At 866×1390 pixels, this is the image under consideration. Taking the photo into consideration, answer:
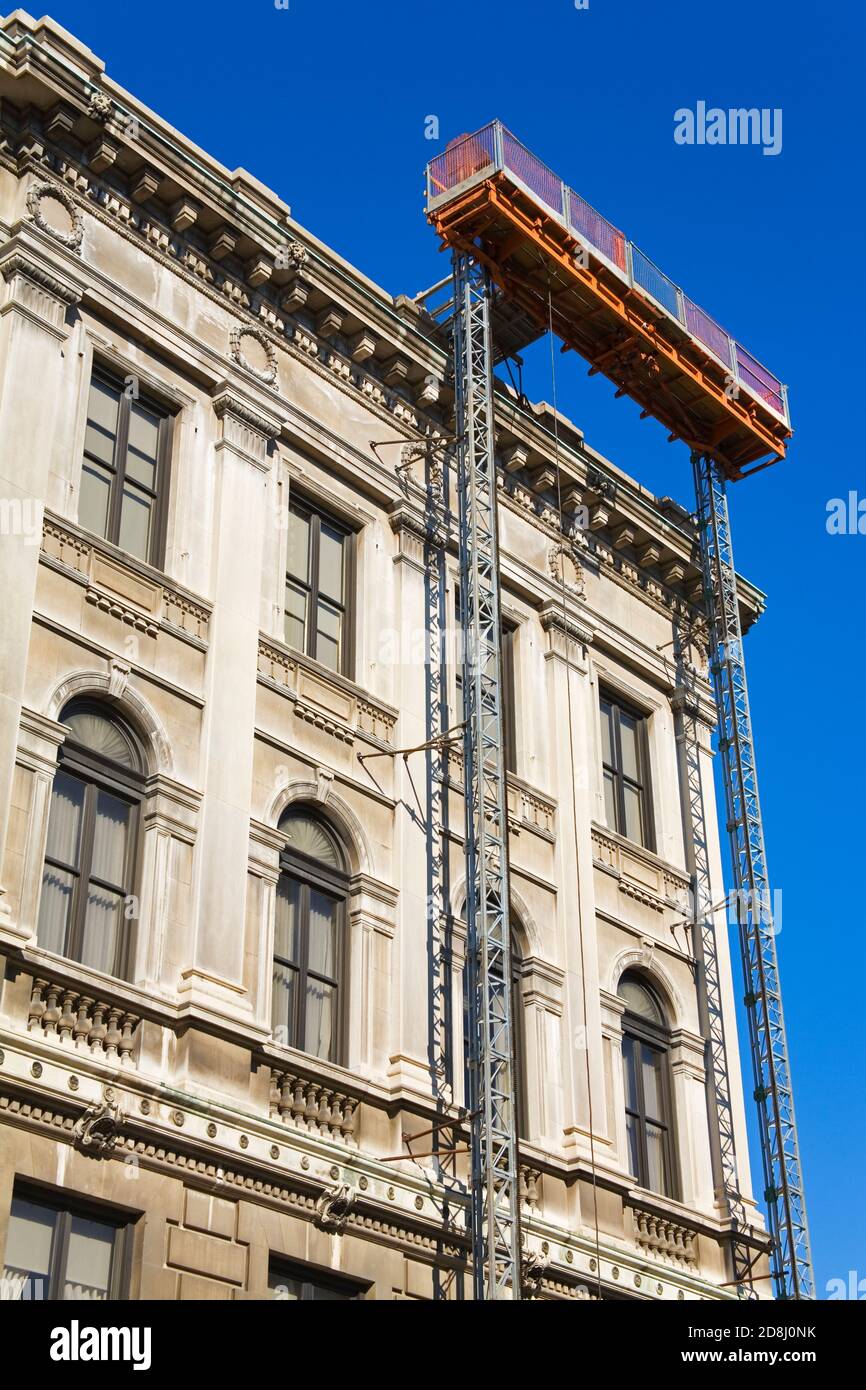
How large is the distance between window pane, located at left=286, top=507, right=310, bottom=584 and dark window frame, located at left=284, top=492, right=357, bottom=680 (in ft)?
0.12

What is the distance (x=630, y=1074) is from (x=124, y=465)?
11.6 metres

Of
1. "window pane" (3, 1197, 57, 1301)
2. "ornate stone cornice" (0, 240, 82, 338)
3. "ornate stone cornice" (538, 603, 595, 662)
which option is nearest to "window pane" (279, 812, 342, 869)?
"window pane" (3, 1197, 57, 1301)

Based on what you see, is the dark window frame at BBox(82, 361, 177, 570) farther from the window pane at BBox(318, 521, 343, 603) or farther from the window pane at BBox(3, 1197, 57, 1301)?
the window pane at BBox(3, 1197, 57, 1301)

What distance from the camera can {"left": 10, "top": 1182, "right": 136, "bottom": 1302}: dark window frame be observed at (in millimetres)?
20328

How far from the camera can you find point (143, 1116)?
21.4 meters

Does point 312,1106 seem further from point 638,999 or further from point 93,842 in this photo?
point 638,999

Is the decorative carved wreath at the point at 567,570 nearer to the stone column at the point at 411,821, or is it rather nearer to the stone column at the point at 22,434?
the stone column at the point at 411,821

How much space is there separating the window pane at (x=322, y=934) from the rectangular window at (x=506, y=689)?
12.5ft

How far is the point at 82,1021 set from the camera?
21.6m

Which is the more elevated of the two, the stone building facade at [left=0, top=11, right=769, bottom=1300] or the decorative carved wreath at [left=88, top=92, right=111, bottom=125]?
the decorative carved wreath at [left=88, top=92, right=111, bottom=125]

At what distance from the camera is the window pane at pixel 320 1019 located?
2497 centimetres

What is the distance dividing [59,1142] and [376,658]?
9.57m

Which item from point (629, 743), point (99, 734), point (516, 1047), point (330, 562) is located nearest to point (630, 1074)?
point (516, 1047)

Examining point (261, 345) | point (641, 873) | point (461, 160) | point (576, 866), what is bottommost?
point (576, 866)
